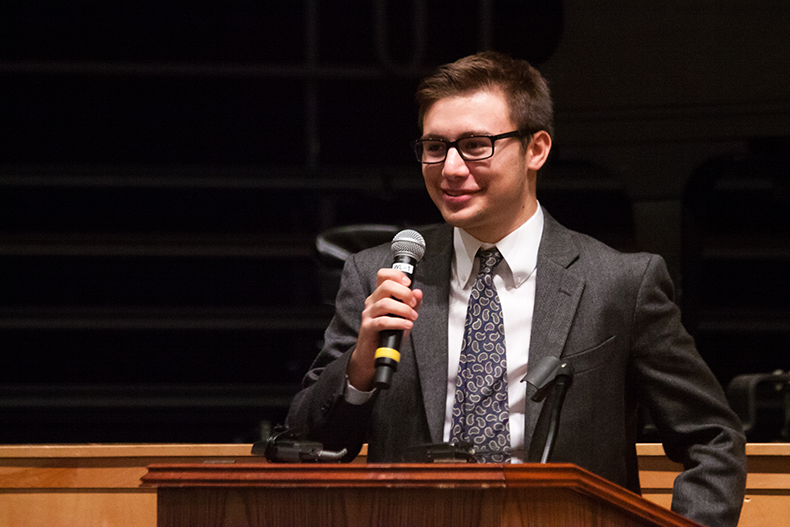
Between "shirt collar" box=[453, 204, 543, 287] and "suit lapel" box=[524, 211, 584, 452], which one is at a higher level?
"shirt collar" box=[453, 204, 543, 287]

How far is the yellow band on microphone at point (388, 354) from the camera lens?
103 cm

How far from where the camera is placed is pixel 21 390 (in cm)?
251

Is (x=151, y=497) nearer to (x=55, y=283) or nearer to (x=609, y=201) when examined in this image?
(x=55, y=283)

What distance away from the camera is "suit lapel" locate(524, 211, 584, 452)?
1.33m

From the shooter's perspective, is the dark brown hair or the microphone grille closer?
the microphone grille

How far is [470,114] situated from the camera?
4.58 ft

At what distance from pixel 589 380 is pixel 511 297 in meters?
0.21

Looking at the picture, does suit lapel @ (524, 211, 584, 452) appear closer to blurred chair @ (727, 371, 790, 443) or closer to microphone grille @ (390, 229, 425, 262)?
microphone grille @ (390, 229, 425, 262)

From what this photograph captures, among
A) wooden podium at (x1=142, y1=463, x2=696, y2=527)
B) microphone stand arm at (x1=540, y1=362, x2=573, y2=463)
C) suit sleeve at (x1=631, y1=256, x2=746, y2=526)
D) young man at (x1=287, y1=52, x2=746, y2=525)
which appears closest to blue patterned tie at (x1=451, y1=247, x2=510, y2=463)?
young man at (x1=287, y1=52, x2=746, y2=525)

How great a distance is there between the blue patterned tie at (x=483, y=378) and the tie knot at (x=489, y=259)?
0.07 ft

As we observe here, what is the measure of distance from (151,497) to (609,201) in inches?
63.1

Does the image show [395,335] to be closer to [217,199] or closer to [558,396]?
[558,396]

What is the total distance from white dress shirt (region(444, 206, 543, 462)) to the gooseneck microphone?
0.30 meters

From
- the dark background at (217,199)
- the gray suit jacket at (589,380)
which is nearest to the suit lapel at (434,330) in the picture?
the gray suit jacket at (589,380)
